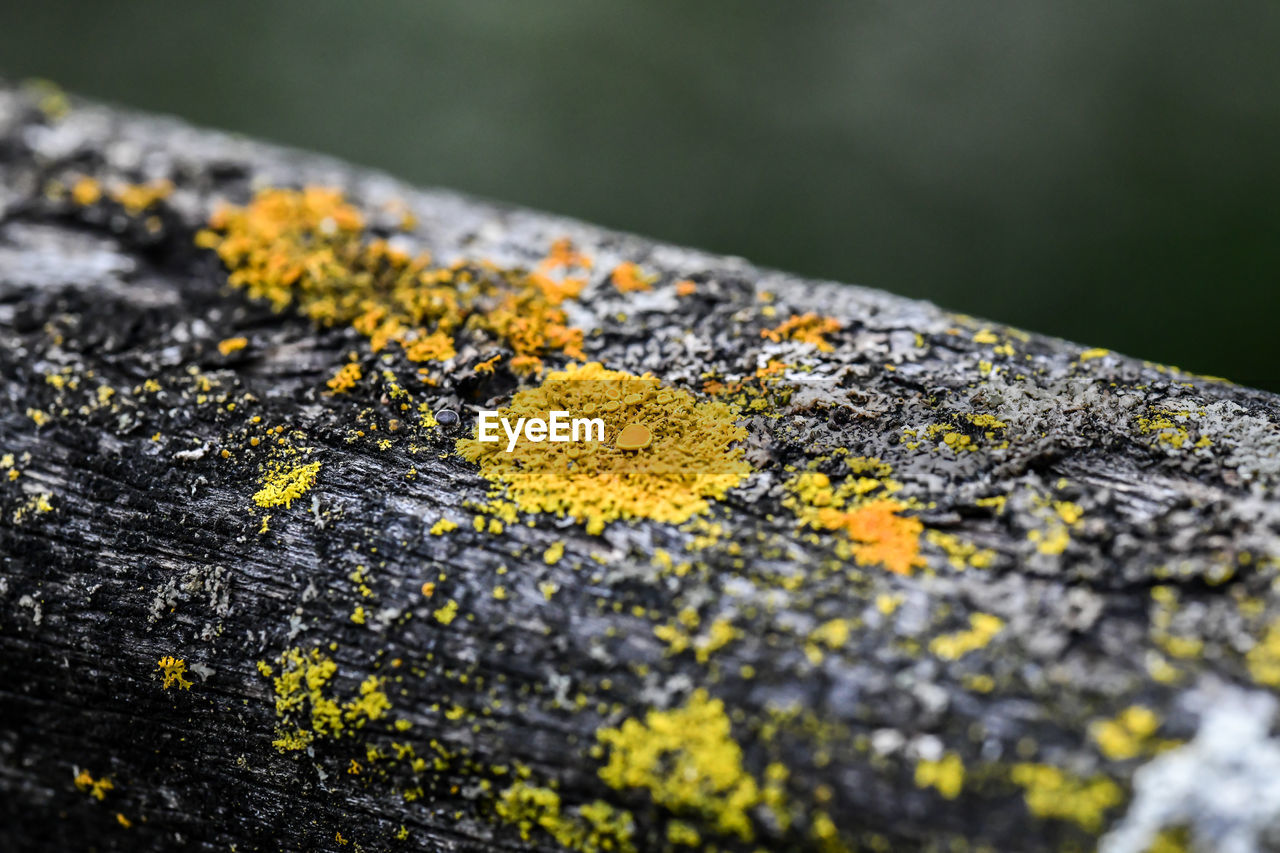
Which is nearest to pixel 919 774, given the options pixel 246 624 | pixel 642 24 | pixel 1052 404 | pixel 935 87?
pixel 1052 404

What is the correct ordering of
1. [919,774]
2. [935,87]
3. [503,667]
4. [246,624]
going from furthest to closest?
[935,87] < [246,624] < [503,667] < [919,774]

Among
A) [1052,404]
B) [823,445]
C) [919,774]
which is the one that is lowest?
[919,774]

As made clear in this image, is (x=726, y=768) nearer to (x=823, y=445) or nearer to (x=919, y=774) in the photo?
(x=919, y=774)

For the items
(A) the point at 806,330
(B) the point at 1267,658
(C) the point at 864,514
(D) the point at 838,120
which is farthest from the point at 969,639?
(D) the point at 838,120

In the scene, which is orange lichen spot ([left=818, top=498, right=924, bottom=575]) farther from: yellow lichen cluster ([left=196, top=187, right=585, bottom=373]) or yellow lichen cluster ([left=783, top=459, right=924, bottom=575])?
yellow lichen cluster ([left=196, top=187, right=585, bottom=373])

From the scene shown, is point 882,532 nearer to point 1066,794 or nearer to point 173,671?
point 1066,794

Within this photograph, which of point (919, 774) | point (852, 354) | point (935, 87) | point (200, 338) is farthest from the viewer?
point (935, 87)

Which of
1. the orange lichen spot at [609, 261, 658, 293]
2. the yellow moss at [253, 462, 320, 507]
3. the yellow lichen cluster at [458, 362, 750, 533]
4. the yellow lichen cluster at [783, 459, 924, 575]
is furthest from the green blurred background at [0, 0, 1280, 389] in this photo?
the yellow moss at [253, 462, 320, 507]
